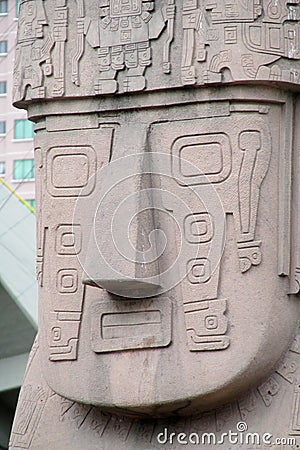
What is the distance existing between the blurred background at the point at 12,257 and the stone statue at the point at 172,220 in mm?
4568

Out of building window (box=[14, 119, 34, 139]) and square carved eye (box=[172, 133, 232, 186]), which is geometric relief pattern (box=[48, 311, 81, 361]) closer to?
square carved eye (box=[172, 133, 232, 186])

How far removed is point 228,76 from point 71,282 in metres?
1.14

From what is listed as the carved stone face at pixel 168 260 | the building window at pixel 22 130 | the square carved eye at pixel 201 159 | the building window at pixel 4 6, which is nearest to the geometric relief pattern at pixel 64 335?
the carved stone face at pixel 168 260

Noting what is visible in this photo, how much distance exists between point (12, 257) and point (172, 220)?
16.5 feet

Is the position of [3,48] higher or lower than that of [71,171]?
higher

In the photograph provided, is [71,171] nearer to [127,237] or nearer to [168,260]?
[127,237]

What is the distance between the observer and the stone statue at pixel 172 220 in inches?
229

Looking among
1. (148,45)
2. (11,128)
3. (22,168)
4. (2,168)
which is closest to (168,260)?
(148,45)

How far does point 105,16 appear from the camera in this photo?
19.9 ft

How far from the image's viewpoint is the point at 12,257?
1084 cm

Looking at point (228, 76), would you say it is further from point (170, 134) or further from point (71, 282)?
point (71, 282)

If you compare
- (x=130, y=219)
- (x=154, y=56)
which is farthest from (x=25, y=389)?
(x=154, y=56)

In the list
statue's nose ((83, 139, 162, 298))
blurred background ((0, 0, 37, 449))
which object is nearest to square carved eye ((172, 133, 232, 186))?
statue's nose ((83, 139, 162, 298))

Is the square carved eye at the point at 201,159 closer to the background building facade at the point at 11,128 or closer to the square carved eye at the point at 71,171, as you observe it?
the square carved eye at the point at 71,171
